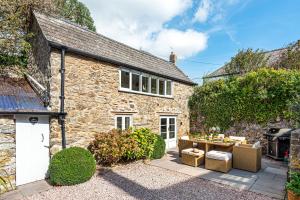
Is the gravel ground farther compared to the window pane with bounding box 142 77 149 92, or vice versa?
the window pane with bounding box 142 77 149 92

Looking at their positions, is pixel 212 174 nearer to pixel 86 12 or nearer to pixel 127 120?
pixel 127 120

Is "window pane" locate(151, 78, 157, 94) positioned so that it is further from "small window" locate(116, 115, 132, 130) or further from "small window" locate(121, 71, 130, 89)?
"small window" locate(116, 115, 132, 130)

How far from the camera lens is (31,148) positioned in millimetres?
6840

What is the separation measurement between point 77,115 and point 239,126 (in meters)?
10.1

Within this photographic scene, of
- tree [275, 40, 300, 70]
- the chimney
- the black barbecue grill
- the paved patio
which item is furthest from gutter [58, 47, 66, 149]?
tree [275, 40, 300, 70]

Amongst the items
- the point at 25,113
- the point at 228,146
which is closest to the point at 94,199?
the point at 25,113

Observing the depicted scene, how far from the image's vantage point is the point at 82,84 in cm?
832

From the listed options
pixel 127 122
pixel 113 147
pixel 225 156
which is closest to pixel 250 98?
pixel 225 156

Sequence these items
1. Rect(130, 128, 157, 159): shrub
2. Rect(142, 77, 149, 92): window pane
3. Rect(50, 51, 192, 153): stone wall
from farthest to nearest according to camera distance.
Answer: Rect(142, 77, 149, 92): window pane
Rect(130, 128, 157, 159): shrub
Rect(50, 51, 192, 153): stone wall

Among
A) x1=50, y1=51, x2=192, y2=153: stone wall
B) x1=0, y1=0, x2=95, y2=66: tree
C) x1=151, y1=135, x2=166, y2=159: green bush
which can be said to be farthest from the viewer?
x1=151, y1=135, x2=166, y2=159: green bush

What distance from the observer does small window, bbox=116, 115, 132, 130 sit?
10016 mm

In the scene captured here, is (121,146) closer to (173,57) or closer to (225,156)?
(225,156)

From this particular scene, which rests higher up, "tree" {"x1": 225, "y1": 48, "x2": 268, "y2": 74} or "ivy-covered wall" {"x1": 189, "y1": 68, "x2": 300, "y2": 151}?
"tree" {"x1": 225, "y1": 48, "x2": 268, "y2": 74}

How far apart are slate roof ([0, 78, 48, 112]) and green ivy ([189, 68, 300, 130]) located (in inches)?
428
